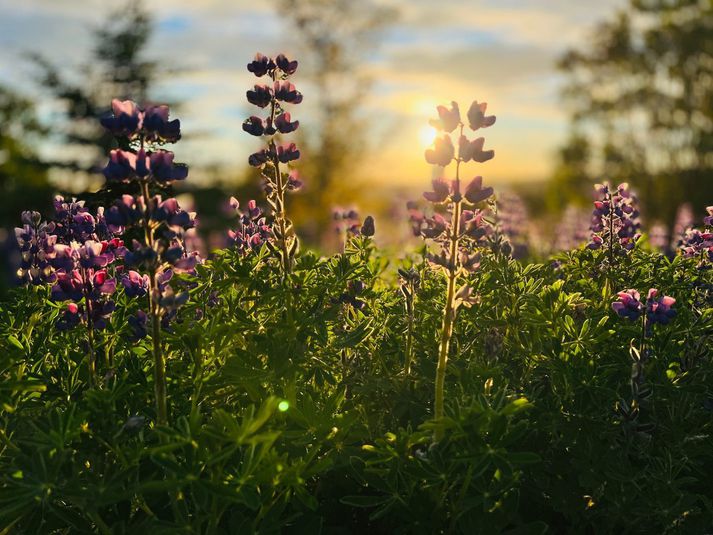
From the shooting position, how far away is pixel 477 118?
126 inches

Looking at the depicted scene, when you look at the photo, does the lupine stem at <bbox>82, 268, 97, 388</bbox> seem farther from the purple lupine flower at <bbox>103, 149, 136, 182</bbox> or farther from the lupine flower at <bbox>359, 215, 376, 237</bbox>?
the lupine flower at <bbox>359, 215, 376, 237</bbox>

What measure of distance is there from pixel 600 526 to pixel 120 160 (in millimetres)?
2686

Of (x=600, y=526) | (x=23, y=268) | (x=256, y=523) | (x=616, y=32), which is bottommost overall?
(x=600, y=526)

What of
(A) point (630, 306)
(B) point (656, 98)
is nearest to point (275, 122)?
(A) point (630, 306)

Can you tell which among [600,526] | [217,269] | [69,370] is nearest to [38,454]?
[69,370]

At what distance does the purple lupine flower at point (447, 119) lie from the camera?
3.14 m

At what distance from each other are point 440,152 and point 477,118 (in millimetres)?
248

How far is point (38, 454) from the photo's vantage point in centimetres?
291

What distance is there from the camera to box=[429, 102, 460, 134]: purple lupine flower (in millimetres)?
3137

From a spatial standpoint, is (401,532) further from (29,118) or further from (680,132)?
(29,118)

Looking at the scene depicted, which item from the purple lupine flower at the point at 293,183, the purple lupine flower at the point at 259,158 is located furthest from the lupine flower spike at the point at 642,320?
the purple lupine flower at the point at 259,158

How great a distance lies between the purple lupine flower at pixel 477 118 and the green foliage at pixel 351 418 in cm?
96

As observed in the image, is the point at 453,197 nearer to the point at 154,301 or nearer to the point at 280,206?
the point at 280,206

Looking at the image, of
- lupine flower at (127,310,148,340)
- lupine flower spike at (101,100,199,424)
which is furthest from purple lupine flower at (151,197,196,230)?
lupine flower at (127,310,148,340)
